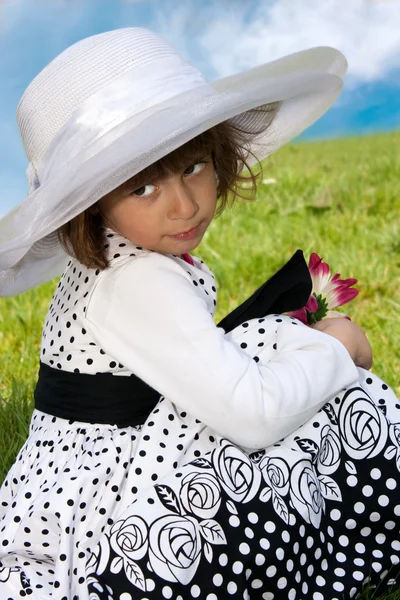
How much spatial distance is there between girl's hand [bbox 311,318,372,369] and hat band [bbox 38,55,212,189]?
553mm

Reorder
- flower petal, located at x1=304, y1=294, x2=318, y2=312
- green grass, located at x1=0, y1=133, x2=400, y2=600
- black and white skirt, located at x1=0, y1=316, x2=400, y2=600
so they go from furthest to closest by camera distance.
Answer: green grass, located at x1=0, y1=133, x2=400, y2=600 < flower petal, located at x1=304, y1=294, x2=318, y2=312 < black and white skirt, located at x1=0, y1=316, x2=400, y2=600

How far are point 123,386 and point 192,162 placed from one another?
0.48m

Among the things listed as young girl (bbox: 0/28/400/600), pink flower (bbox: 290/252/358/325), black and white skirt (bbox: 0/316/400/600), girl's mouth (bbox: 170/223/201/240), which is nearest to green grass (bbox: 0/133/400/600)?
black and white skirt (bbox: 0/316/400/600)

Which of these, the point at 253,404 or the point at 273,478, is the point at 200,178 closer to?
the point at 253,404

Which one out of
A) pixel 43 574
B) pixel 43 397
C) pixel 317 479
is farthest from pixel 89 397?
pixel 317 479

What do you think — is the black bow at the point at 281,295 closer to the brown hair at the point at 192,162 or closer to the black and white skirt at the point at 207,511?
the black and white skirt at the point at 207,511

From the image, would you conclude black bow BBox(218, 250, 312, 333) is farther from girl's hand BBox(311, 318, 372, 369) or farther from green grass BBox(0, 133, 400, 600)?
green grass BBox(0, 133, 400, 600)

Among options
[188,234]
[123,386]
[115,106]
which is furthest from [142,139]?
[123,386]

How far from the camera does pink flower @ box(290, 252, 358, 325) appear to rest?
2.06 meters

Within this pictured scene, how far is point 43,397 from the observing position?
6.70 feet

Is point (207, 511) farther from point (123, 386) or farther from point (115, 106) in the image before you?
point (115, 106)

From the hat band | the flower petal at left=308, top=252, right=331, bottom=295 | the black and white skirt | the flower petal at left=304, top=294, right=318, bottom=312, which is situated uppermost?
the hat band

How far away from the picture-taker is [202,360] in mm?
1697

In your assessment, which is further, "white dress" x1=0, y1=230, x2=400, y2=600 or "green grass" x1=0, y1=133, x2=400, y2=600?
"green grass" x1=0, y1=133, x2=400, y2=600
